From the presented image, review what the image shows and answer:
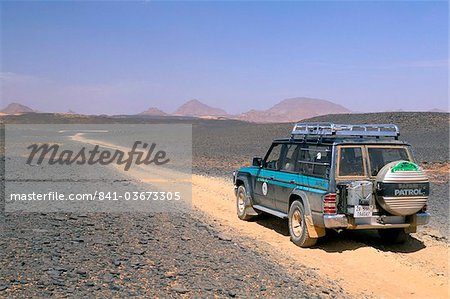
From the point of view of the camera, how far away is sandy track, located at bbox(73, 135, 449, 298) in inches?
289

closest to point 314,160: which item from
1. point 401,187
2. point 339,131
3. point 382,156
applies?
point 339,131

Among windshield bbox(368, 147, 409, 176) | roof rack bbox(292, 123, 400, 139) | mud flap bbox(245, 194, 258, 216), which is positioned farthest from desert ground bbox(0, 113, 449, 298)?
roof rack bbox(292, 123, 400, 139)

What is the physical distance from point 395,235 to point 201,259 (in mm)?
4106

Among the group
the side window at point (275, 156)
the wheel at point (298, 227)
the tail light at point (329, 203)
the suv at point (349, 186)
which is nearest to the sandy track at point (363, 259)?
the wheel at point (298, 227)

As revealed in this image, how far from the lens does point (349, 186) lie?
8.52 m

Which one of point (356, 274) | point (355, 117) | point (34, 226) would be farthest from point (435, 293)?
point (355, 117)

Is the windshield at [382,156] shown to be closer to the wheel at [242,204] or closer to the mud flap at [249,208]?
the mud flap at [249,208]

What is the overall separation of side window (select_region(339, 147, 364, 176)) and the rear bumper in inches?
30.7

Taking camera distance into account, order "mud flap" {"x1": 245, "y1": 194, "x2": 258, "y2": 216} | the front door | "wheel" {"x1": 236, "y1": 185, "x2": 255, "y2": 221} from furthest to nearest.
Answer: "wheel" {"x1": 236, "y1": 185, "x2": 255, "y2": 221}
"mud flap" {"x1": 245, "y1": 194, "x2": 258, "y2": 216}
the front door

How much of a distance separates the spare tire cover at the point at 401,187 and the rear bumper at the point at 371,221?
0.20 m

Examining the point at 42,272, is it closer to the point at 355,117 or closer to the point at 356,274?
the point at 356,274

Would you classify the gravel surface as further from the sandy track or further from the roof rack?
the roof rack

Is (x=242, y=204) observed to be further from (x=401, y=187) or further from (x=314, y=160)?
(x=401, y=187)

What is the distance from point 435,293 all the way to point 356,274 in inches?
45.3
